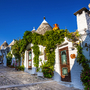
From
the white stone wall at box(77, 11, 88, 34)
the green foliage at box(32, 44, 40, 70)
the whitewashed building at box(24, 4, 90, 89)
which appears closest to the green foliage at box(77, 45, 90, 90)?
the whitewashed building at box(24, 4, 90, 89)

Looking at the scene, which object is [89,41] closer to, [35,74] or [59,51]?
[59,51]

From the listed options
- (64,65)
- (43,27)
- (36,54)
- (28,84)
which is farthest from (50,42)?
(43,27)

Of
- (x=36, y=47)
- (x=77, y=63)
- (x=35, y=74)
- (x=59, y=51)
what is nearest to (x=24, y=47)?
(x=36, y=47)

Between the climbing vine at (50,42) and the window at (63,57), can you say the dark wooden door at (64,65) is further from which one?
the climbing vine at (50,42)

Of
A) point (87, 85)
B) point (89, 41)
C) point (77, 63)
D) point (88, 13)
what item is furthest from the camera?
point (88, 13)

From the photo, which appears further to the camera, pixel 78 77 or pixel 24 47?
pixel 24 47

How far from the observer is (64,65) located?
7531 millimetres

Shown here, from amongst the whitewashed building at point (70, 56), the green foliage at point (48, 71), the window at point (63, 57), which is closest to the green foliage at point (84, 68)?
the whitewashed building at point (70, 56)

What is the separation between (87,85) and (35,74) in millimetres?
5812

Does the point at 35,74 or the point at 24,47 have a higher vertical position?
the point at 24,47

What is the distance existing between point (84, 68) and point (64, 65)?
199 centimetres

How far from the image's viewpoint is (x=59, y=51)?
8133mm

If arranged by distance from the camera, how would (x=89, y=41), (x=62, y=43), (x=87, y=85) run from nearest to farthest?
1. (x=87, y=85)
2. (x=89, y=41)
3. (x=62, y=43)

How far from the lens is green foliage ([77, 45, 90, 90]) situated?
5.29 metres
